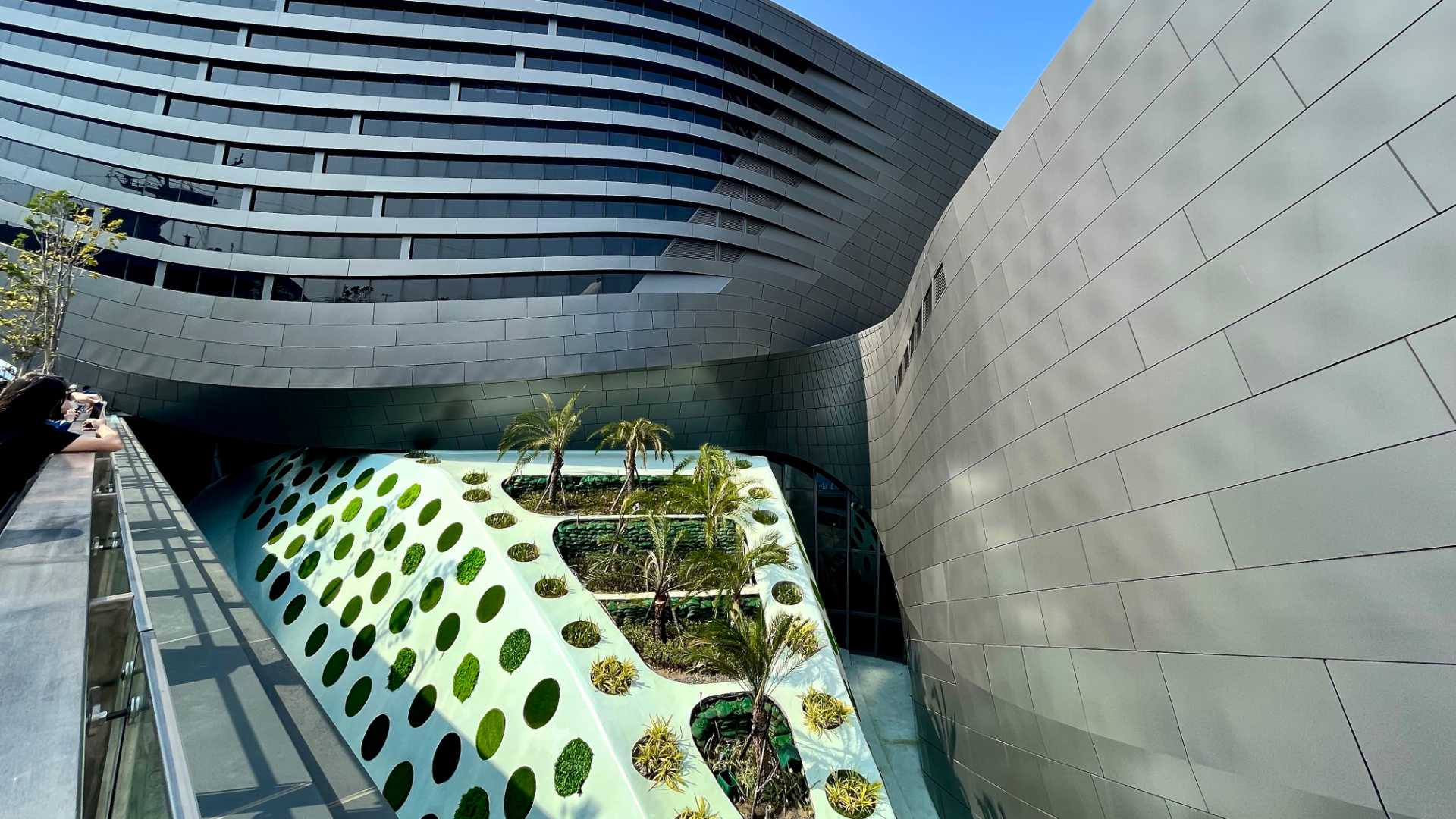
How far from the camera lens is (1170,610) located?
6.61 m

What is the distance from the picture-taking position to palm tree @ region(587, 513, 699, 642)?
51.3 ft

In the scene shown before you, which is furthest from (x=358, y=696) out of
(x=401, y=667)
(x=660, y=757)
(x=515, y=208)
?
(x=515, y=208)

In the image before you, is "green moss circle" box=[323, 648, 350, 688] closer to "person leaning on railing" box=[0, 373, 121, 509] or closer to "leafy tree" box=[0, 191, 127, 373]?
"person leaning on railing" box=[0, 373, 121, 509]

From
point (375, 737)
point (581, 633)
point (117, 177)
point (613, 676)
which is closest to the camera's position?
point (613, 676)

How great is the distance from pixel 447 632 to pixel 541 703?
429 cm

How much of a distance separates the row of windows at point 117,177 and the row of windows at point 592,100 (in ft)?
36.7

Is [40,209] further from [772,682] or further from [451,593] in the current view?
[772,682]

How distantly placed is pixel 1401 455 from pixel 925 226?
34248 millimetres

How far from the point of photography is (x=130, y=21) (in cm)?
2492

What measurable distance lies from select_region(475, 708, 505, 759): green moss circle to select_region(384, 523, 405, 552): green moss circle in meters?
8.51

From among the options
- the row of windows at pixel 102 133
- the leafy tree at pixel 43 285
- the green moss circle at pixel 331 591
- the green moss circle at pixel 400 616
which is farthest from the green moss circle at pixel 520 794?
the row of windows at pixel 102 133

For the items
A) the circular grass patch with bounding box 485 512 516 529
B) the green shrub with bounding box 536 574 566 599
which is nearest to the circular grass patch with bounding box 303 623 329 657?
the circular grass patch with bounding box 485 512 516 529

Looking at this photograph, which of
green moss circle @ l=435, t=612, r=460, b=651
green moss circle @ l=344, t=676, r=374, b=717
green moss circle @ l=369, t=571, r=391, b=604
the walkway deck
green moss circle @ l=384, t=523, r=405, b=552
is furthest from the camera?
green moss circle @ l=384, t=523, r=405, b=552

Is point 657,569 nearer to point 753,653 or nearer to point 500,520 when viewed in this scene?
point 753,653
